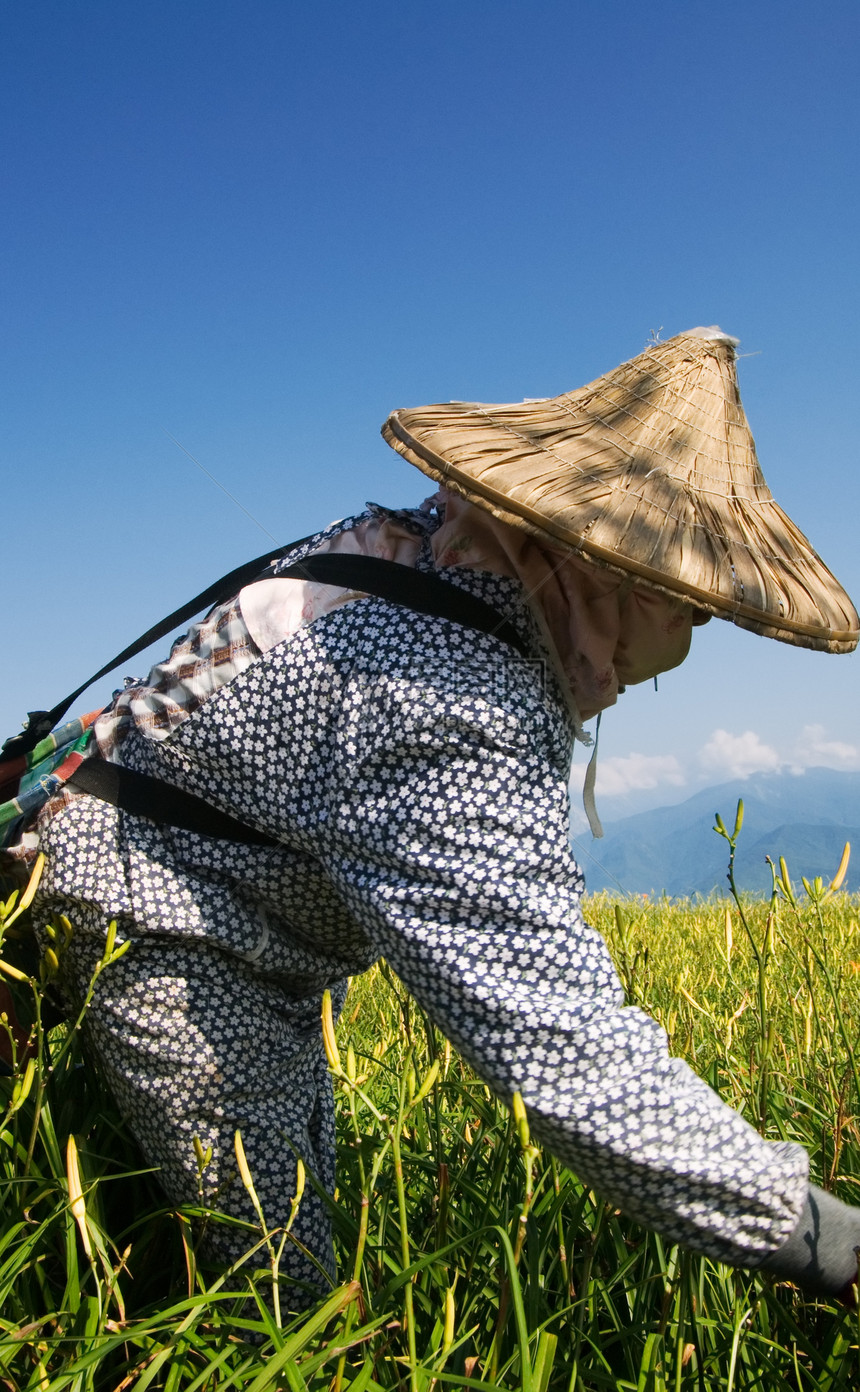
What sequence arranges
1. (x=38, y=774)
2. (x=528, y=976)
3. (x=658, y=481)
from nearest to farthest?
(x=528, y=976)
(x=658, y=481)
(x=38, y=774)

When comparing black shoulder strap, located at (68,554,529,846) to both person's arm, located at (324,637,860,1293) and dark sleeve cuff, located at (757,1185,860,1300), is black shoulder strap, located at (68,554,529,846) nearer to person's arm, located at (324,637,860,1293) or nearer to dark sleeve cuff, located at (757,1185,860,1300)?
person's arm, located at (324,637,860,1293)

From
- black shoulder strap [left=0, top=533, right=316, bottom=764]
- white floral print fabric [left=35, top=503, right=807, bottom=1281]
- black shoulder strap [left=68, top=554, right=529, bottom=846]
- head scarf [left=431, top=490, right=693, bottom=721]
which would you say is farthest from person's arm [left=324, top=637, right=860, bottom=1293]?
black shoulder strap [left=0, top=533, right=316, bottom=764]

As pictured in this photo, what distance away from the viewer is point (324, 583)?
1.67 m

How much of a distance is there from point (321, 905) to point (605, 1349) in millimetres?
880

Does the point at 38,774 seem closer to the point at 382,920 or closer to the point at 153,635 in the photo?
the point at 153,635

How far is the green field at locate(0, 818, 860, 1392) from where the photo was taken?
52.6 inches

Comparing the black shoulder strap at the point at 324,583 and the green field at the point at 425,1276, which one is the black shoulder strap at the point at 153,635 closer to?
the black shoulder strap at the point at 324,583

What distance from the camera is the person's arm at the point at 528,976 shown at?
1328 mm

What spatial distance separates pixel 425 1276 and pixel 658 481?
1.28m

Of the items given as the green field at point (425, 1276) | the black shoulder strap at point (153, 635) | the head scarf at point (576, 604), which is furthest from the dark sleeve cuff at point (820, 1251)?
the black shoulder strap at point (153, 635)

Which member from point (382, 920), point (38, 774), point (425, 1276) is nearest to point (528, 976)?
point (382, 920)

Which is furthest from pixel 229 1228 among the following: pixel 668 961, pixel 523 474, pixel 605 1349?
pixel 668 961

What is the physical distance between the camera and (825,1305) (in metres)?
1.74

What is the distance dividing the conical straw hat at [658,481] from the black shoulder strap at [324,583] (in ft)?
0.49
